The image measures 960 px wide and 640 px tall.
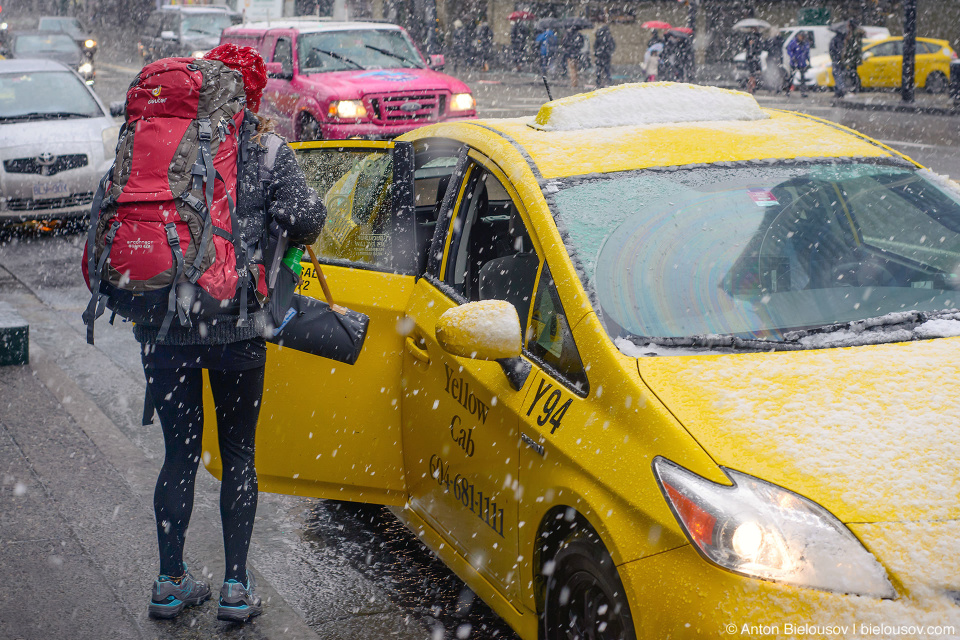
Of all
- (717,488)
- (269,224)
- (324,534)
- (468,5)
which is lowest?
(324,534)

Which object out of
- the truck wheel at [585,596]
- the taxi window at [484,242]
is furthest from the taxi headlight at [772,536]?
the taxi window at [484,242]

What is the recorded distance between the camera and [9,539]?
168 inches

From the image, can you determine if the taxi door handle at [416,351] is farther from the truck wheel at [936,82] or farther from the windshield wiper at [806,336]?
the truck wheel at [936,82]

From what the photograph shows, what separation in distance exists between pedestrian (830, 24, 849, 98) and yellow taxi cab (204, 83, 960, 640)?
25.7 m

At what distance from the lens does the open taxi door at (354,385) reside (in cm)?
385

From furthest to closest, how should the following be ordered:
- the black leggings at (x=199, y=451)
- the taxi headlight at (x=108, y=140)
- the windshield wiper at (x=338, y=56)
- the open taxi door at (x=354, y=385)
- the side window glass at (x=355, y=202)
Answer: the windshield wiper at (x=338, y=56) < the taxi headlight at (x=108, y=140) < the side window glass at (x=355, y=202) < the open taxi door at (x=354, y=385) < the black leggings at (x=199, y=451)

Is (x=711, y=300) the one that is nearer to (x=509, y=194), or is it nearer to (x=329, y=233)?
(x=509, y=194)

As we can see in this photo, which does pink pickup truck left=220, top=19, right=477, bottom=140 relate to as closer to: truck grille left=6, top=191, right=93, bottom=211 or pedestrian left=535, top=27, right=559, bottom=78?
truck grille left=6, top=191, right=93, bottom=211

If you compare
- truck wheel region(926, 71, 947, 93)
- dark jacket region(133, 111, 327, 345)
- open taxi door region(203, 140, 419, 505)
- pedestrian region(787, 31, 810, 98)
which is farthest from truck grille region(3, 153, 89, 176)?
truck wheel region(926, 71, 947, 93)

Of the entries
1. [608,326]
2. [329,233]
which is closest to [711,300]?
[608,326]

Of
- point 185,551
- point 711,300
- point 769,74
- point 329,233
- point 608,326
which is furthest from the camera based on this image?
point 769,74

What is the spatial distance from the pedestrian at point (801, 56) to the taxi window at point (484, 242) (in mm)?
27944

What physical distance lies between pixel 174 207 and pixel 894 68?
30.7 m

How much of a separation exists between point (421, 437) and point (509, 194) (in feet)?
2.90
